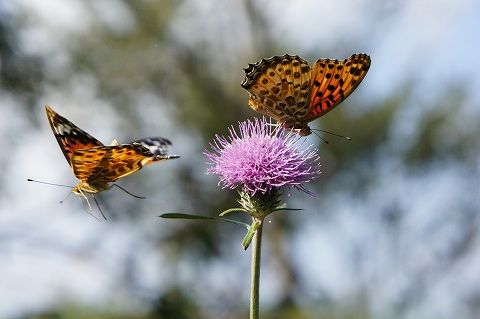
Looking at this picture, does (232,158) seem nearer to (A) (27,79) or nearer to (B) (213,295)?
(A) (27,79)

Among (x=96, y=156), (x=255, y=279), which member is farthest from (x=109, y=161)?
(x=255, y=279)

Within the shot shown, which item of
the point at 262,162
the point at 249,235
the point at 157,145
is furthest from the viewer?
the point at 157,145

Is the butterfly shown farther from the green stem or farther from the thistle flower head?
the green stem

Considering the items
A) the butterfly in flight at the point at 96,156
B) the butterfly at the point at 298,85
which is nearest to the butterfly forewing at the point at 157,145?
the butterfly in flight at the point at 96,156

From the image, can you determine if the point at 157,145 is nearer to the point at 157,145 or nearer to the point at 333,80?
the point at 157,145

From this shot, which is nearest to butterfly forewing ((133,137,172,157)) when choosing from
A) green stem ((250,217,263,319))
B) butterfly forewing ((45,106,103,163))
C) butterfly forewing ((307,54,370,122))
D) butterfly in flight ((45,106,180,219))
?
butterfly in flight ((45,106,180,219))

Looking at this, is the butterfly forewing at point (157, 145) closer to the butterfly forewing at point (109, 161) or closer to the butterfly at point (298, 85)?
the butterfly forewing at point (109, 161)
